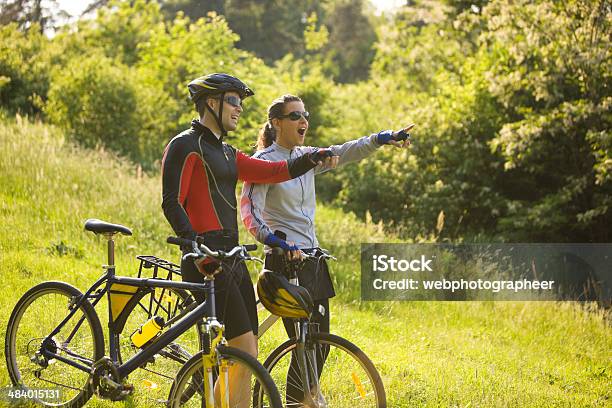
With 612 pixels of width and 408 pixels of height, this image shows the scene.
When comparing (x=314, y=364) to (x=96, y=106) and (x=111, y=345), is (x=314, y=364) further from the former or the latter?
(x=96, y=106)

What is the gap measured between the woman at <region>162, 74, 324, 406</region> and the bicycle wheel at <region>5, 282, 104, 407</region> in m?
0.92

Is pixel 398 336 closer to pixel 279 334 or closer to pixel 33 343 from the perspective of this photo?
pixel 279 334

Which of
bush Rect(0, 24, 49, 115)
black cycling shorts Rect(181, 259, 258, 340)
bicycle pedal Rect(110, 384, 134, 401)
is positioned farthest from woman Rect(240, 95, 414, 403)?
bush Rect(0, 24, 49, 115)

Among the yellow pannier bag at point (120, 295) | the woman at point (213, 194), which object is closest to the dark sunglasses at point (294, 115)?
the woman at point (213, 194)

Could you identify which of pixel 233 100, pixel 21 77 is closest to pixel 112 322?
pixel 233 100

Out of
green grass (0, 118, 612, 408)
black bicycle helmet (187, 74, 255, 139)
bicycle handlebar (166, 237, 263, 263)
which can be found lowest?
green grass (0, 118, 612, 408)

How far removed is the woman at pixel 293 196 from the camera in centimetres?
489

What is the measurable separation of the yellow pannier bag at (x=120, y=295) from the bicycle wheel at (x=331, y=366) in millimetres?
897

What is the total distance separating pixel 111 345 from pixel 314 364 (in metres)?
1.20

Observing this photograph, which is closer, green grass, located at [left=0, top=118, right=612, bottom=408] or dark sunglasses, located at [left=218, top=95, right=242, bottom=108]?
dark sunglasses, located at [left=218, top=95, right=242, bottom=108]

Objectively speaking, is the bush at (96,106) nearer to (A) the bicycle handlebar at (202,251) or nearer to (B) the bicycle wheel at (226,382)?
(B) the bicycle wheel at (226,382)

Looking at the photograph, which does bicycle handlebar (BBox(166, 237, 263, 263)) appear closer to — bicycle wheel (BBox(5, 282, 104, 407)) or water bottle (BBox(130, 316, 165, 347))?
water bottle (BBox(130, 316, 165, 347))

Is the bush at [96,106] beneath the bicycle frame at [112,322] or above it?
above

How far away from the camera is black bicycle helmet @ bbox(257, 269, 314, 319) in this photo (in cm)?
429
